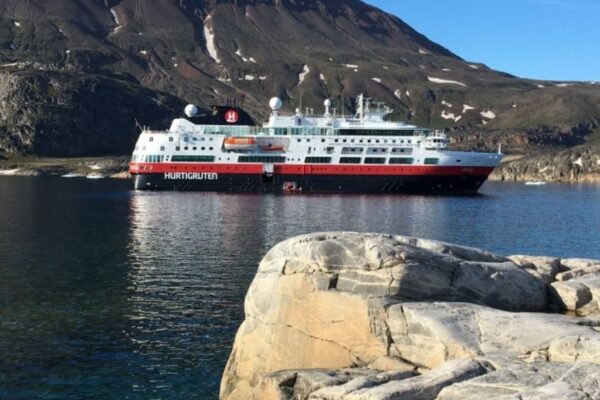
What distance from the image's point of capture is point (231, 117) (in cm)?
10925

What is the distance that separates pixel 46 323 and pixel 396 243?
13933 mm

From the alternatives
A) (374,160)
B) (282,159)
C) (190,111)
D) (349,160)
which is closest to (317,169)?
(349,160)

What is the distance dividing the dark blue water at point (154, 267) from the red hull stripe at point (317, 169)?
55.2 feet

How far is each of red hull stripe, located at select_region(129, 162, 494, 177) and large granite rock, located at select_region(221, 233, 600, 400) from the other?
84800 mm

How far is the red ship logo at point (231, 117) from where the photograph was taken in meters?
109

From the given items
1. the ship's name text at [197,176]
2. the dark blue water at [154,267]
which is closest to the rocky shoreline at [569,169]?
the dark blue water at [154,267]

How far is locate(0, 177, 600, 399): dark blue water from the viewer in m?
19.3

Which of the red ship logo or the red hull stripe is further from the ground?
the red ship logo

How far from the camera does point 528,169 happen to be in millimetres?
199625

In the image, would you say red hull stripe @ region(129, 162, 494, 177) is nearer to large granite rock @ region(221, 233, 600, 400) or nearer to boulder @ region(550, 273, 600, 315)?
large granite rock @ region(221, 233, 600, 400)

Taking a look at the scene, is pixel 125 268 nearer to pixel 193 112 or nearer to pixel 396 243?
pixel 396 243

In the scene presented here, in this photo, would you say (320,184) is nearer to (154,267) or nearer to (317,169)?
(317,169)

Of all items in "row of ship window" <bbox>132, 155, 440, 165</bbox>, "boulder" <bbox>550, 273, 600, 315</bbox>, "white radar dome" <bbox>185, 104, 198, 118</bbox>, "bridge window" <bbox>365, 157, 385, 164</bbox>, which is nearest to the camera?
"boulder" <bbox>550, 273, 600, 315</bbox>

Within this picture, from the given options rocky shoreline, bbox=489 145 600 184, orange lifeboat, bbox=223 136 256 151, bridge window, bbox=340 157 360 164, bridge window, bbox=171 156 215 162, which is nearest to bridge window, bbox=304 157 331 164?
bridge window, bbox=340 157 360 164
